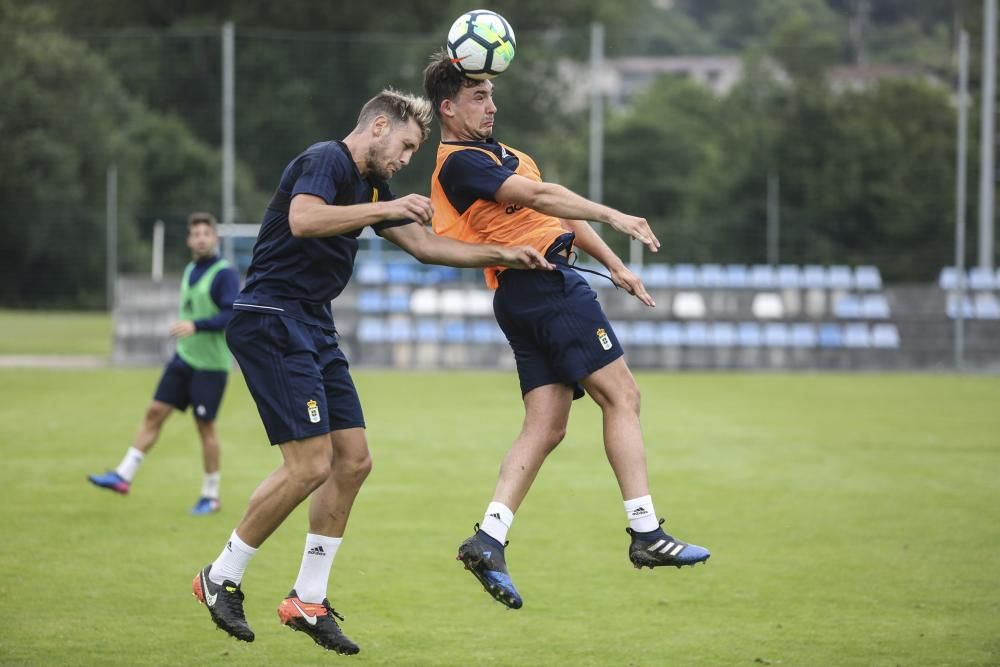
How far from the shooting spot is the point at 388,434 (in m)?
15.1

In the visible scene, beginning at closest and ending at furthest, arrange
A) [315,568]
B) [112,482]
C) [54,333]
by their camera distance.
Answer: [315,568]
[112,482]
[54,333]

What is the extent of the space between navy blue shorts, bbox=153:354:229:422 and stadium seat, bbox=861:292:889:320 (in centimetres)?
1561

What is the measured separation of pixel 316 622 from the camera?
6355mm

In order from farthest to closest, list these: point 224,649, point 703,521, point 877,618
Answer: point 703,521 < point 877,618 < point 224,649

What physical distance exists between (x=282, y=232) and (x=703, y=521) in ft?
16.1

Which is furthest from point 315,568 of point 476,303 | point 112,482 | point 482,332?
point 482,332

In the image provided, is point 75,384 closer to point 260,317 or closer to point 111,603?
point 111,603

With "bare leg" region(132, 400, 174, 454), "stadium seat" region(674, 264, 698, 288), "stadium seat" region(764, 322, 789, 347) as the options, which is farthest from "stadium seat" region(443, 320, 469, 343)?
"bare leg" region(132, 400, 174, 454)

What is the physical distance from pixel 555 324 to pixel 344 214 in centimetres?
130

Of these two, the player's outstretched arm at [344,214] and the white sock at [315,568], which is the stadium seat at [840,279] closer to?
the white sock at [315,568]

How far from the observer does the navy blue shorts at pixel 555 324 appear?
22.1ft

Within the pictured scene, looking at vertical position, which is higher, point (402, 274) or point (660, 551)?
point (402, 274)

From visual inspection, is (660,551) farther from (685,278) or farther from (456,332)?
(685,278)

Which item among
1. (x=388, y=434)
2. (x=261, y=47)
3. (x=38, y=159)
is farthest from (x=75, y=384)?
(x=38, y=159)
